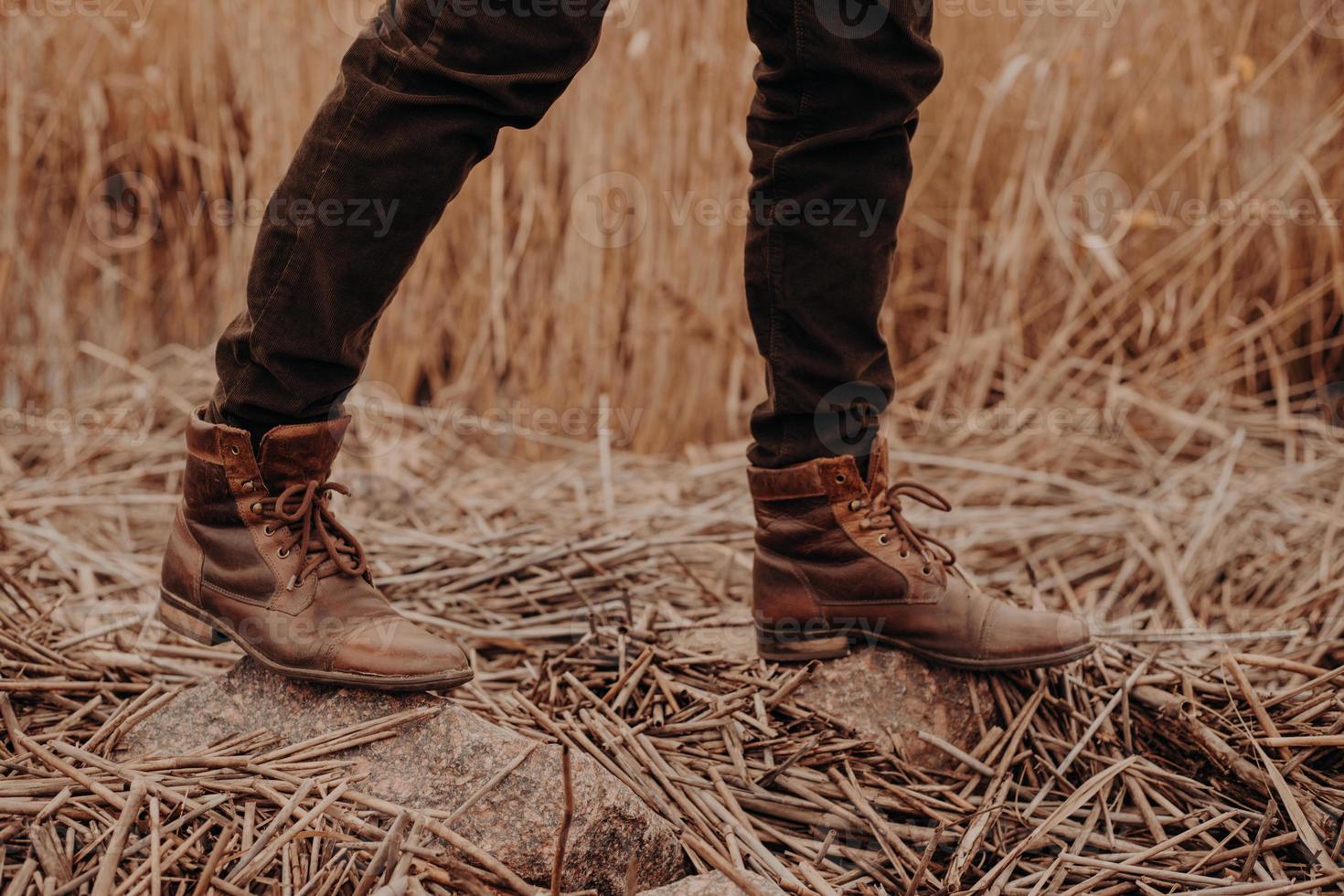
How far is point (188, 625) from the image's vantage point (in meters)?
1.09

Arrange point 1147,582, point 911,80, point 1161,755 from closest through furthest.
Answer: point 911,80 → point 1161,755 → point 1147,582

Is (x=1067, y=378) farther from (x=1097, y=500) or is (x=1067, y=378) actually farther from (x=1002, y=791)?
(x=1002, y=791)

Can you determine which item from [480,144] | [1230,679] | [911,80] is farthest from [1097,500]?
[480,144]

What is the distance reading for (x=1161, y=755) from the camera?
3.93 feet

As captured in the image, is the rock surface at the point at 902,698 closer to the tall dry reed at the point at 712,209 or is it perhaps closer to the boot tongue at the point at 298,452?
the boot tongue at the point at 298,452

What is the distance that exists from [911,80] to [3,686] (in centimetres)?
103

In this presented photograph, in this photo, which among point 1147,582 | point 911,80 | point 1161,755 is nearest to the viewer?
point 911,80

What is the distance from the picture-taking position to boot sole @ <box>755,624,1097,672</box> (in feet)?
3.84

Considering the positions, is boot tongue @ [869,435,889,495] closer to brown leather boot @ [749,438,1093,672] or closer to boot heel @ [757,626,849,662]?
brown leather boot @ [749,438,1093,672]

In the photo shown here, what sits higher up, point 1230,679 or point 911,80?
point 911,80
